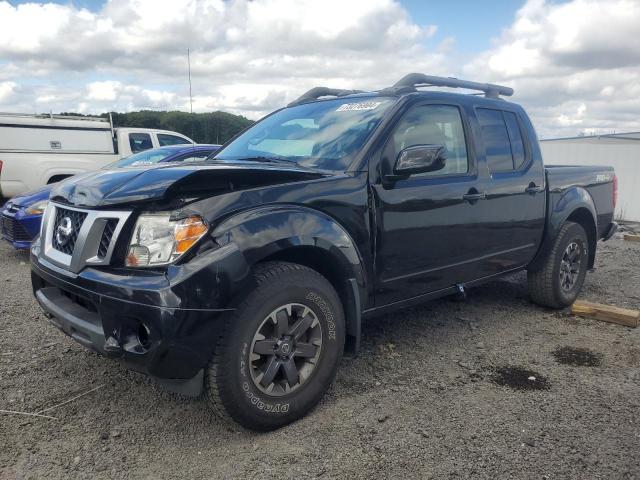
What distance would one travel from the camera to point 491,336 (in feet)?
14.6

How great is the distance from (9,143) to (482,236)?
1036cm

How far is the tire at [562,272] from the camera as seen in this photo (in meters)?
4.98

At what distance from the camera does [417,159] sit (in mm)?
3273

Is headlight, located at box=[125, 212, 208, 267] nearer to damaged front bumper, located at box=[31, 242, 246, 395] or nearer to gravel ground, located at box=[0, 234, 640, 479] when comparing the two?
damaged front bumper, located at box=[31, 242, 246, 395]

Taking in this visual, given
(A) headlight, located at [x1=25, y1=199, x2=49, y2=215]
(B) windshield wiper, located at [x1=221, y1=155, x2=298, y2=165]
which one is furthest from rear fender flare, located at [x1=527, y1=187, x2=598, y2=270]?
(A) headlight, located at [x1=25, y1=199, x2=49, y2=215]

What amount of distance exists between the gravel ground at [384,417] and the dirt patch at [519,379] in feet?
0.04

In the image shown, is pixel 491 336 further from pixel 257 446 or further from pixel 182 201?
pixel 182 201

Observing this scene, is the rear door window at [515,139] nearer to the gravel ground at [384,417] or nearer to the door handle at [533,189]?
the door handle at [533,189]

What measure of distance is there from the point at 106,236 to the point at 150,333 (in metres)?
0.56

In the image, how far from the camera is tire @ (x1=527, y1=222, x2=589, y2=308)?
498cm

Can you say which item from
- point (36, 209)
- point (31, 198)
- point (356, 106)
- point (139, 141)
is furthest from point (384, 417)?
point (139, 141)

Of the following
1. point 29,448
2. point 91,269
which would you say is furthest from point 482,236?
point 29,448

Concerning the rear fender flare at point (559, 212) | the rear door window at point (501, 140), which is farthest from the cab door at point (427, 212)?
the rear fender flare at point (559, 212)

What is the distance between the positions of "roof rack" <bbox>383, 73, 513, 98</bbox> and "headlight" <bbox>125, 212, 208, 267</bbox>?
6.53 ft
